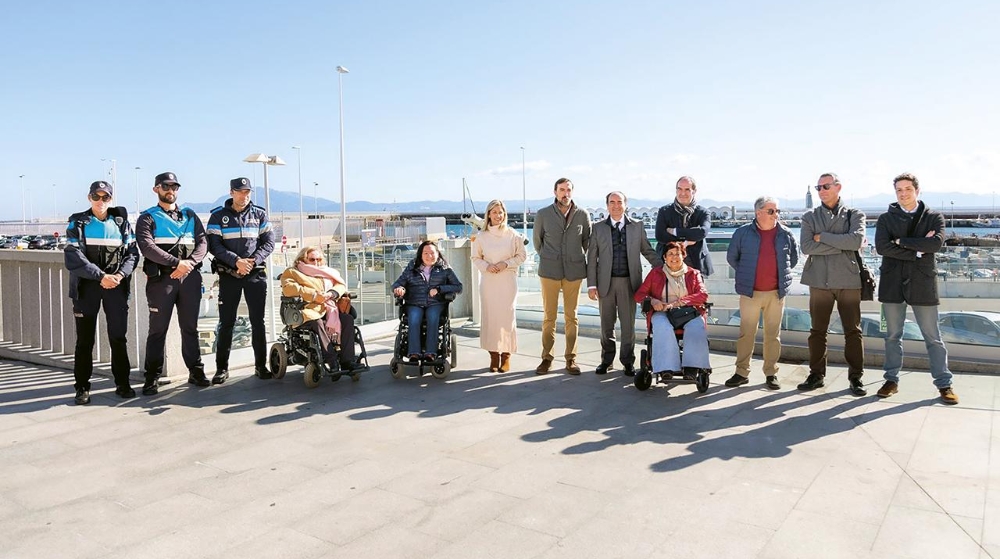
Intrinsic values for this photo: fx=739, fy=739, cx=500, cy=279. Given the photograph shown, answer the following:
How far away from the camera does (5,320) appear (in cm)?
716

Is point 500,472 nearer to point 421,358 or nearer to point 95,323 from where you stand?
point 421,358

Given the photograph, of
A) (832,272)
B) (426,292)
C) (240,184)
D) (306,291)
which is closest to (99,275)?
(240,184)

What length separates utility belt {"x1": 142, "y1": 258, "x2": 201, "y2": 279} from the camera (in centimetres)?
543

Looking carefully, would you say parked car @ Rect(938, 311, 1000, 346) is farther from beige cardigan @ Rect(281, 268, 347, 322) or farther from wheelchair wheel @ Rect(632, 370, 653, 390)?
beige cardigan @ Rect(281, 268, 347, 322)

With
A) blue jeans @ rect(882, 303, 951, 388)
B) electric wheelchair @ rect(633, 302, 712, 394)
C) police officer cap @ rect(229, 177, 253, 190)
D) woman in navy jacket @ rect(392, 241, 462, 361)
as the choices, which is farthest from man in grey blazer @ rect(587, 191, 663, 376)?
police officer cap @ rect(229, 177, 253, 190)

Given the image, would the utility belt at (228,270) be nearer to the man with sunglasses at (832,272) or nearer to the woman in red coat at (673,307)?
the woman in red coat at (673,307)

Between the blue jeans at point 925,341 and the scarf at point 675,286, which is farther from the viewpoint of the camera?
the scarf at point 675,286

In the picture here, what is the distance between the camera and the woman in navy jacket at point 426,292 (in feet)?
20.0

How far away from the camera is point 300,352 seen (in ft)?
19.2

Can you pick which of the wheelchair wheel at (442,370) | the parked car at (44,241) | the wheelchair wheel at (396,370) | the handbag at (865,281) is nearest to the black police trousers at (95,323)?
the wheelchair wheel at (396,370)

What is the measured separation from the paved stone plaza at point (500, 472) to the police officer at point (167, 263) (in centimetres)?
46

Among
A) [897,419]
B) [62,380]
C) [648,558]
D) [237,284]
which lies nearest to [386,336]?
[237,284]

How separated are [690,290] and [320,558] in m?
3.75

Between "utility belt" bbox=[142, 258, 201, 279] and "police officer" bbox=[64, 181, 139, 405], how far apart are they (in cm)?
9
